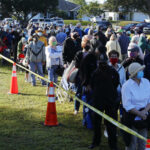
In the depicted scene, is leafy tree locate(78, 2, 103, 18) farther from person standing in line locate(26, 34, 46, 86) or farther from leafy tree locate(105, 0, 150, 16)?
person standing in line locate(26, 34, 46, 86)

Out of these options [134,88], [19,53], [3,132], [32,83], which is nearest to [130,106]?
[134,88]

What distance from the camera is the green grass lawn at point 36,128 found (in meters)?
7.46

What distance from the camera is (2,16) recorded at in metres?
75.6

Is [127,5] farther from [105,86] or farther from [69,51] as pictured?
[105,86]

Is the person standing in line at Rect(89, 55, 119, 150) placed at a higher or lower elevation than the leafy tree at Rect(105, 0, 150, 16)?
lower

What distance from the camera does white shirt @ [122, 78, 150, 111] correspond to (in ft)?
19.8

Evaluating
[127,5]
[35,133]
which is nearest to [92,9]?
[127,5]

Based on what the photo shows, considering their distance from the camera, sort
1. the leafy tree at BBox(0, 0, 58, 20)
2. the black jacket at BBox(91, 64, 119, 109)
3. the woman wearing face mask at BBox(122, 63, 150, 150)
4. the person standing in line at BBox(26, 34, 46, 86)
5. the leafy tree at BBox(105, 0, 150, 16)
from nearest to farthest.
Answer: the woman wearing face mask at BBox(122, 63, 150, 150), the black jacket at BBox(91, 64, 119, 109), the person standing in line at BBox(26, 34, 46, 86), the leafy tree at BBox(0, 0, 58, 20), the leafy tree at BBox(105, 0, 150, 16)

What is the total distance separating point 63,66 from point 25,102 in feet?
5.93

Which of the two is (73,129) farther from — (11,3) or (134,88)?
(11,3)

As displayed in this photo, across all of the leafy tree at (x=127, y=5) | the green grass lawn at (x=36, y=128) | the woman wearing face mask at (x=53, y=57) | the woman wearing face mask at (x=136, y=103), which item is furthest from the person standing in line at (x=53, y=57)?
the leafy tree at (x=127, y=5)

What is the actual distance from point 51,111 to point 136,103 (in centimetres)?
293

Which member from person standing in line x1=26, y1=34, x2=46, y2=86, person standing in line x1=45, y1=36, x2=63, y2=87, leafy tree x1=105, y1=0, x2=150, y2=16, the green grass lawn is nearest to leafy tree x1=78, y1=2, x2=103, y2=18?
leafy tree x1=105, y1=0, x2=150, y2=16

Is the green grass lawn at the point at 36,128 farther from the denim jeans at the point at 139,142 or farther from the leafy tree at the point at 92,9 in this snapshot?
the leafy tree at the point at 92,9
